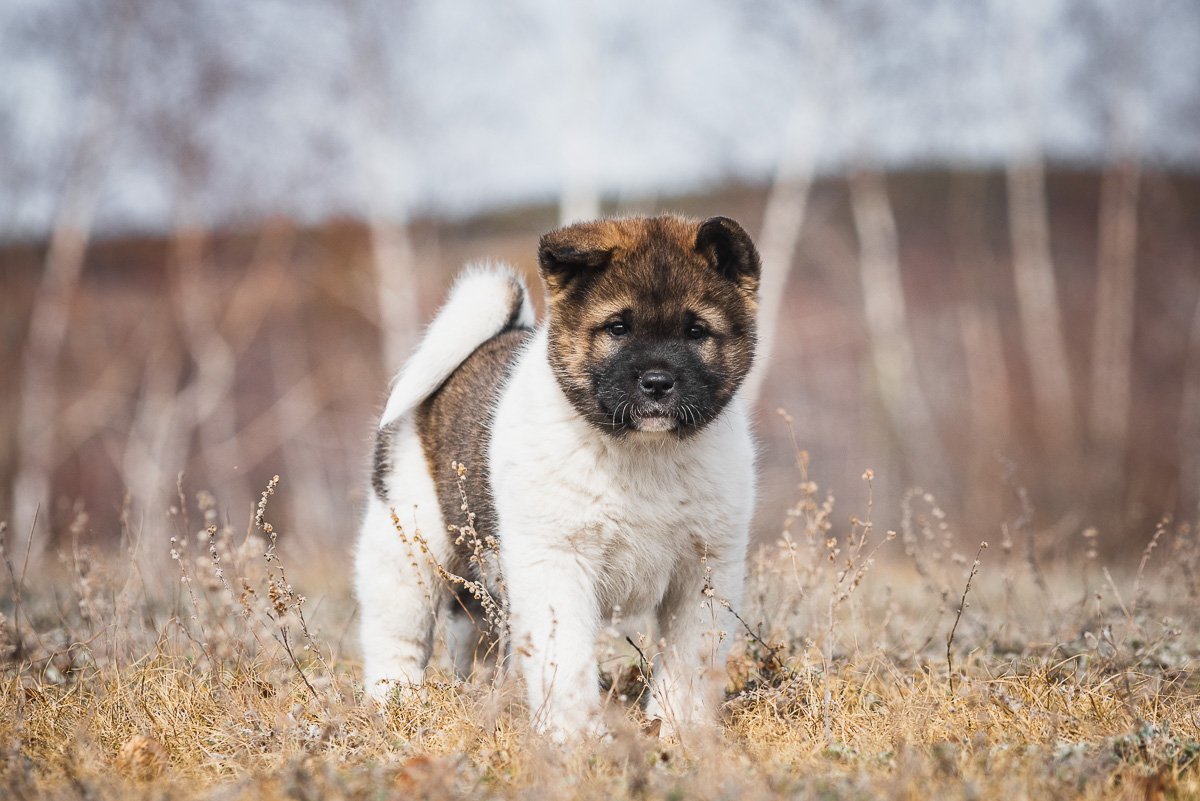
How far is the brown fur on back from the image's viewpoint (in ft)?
14.0

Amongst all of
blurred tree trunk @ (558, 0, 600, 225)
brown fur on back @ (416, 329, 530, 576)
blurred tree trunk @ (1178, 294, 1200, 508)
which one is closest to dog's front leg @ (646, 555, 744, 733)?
brown fur on back @ (416, 329, 530, 576)

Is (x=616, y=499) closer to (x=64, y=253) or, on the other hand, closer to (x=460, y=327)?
(x=460, y=327)

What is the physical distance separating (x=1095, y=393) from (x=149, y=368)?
1368cm

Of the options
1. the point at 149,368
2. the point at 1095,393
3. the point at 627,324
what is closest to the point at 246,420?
the point at 149,368

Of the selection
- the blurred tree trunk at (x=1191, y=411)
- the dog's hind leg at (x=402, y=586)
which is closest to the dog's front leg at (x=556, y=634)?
the dog's hind leg at (x=402, y=586)

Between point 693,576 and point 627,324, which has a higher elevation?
point 627,324

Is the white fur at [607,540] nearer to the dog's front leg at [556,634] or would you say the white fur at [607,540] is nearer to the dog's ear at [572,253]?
the dog's front leg at [556,634]

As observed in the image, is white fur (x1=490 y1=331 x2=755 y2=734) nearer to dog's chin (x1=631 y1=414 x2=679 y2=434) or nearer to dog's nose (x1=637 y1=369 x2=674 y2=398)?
dog's chin (x1=631 y1=414 x2=679 y2=434)

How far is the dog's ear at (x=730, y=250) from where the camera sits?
3943mm

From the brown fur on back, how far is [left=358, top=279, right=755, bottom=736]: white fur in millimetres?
222

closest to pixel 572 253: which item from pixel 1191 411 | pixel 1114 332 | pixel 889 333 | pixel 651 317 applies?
pixel 651 317

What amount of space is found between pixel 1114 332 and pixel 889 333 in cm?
368

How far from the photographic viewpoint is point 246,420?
16922mm

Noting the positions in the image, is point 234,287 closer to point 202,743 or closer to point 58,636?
point 58,636
